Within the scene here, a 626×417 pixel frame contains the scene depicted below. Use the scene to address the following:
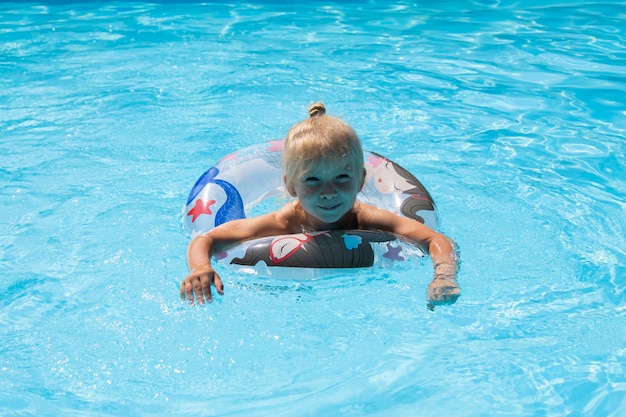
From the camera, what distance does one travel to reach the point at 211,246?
3.76 metres

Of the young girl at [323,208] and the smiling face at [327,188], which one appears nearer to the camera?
the young girl at [323,208]

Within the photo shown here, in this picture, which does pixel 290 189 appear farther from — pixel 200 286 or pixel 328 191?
pixel 200 286

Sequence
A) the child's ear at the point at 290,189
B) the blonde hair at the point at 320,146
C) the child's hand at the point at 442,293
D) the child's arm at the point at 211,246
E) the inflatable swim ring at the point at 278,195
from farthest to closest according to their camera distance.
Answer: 1. the child's ear at the point at 290,189
2. the inflatable swim ring at the point at 278,195
3. the blonde hair at the point at 320,146
4. the child's arm at the point at 211,246
5. the child's hand at the point at 442,293

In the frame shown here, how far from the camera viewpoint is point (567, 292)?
3.86m

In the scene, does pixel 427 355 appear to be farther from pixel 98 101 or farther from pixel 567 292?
pixel 98 101

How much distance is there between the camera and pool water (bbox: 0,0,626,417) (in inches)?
129

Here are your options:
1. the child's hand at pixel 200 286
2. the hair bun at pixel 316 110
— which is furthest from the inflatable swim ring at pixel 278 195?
the hair bun at pixel 316 110

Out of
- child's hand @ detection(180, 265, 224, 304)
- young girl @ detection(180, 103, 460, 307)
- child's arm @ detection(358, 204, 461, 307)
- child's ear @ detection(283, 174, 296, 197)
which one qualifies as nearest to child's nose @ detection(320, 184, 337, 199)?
young girl @ detection(180, 103, 460, 307)

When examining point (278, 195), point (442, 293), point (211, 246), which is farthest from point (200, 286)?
point (278, 195)

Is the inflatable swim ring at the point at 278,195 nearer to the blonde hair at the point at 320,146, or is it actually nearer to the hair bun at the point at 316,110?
the blonde hair at the point at 320,146

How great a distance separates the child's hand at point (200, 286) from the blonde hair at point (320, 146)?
2.06ft

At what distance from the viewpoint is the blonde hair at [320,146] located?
355 cm

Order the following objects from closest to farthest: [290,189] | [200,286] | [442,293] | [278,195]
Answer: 1. [442,293]
2. [200,286]
3. [290,189]
4. [278,195]

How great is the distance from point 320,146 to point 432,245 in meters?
0.70
